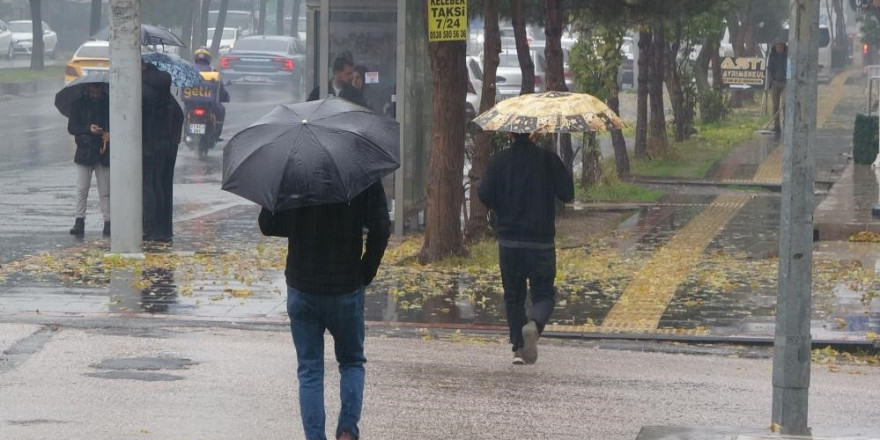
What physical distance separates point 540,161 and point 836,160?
1629 cm

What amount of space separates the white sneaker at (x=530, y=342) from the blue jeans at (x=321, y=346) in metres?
2.67

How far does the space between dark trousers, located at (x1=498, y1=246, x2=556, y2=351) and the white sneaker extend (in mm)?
122

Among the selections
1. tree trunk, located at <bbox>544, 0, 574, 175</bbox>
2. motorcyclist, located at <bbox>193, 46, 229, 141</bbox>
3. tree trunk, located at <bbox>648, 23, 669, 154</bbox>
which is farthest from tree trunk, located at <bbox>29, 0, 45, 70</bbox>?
tree trunk, located at <bbox>544, 0, 574, 175</bbox>

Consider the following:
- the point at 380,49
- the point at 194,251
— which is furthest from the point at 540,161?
the point at 380,49

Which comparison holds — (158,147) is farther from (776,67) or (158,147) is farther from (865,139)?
(776,67)

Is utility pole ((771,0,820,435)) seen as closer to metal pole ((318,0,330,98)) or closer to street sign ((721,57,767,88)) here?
metal pole ((318,0,330,98))

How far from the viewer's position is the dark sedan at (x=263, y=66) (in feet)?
138

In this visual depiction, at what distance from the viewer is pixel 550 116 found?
9.69 m

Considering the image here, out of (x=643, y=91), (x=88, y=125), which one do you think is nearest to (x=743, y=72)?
(x=643, y=91)

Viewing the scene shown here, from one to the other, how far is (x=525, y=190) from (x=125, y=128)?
5.62m

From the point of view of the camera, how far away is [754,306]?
38.7 feet

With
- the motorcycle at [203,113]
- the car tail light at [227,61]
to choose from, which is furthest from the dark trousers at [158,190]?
the car tail light at [227,61]

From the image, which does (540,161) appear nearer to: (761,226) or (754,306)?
(754,306)

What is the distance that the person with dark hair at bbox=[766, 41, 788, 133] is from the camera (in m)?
29.5
